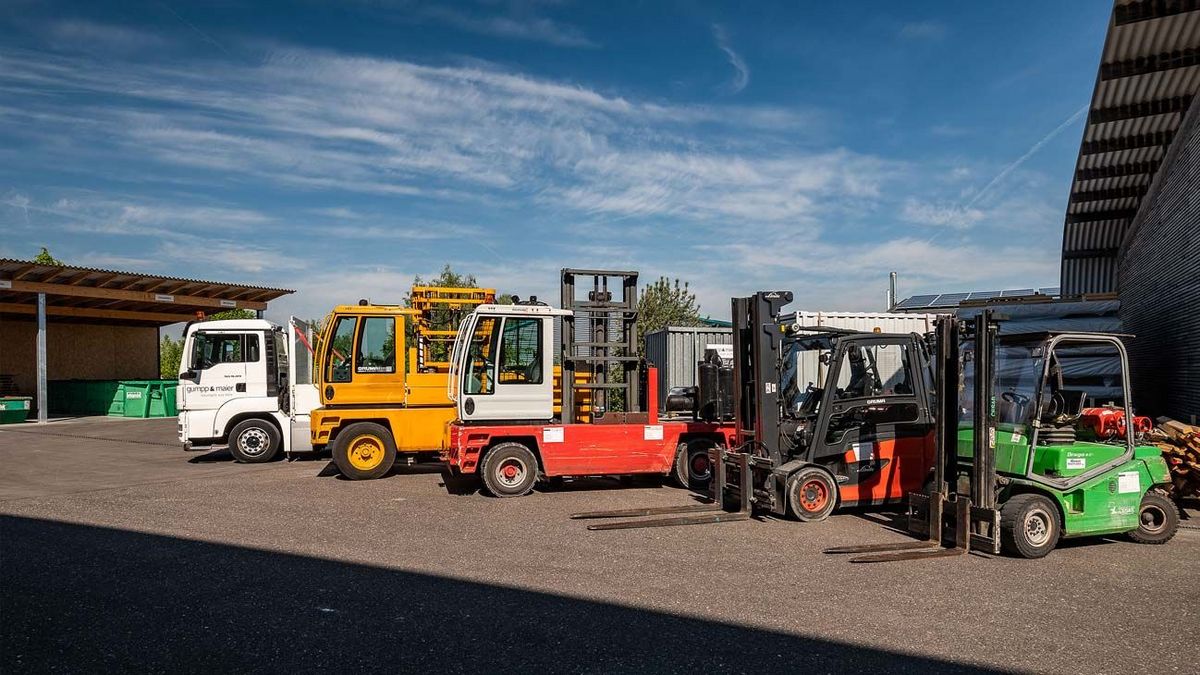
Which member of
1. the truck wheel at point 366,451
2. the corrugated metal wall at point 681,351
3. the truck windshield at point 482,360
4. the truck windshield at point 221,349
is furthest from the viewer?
the corrugated metal wall at point 681,351

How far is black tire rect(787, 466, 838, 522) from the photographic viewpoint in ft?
27.3

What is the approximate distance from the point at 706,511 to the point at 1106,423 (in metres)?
4.06

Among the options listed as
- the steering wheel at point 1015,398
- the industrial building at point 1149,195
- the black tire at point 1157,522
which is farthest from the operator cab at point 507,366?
the industrial building at point 1149,195

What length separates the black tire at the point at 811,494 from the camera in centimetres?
832

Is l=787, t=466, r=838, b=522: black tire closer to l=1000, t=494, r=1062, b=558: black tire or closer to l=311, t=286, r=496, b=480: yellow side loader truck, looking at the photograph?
l=1000, t=494, r=1062, b=558: black tire

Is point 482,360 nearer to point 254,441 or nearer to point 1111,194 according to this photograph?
point 254,441

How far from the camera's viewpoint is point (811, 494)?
8.46 metres

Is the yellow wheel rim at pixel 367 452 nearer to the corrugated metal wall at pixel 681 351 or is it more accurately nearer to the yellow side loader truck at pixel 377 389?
the yellow side loader truck at pixel 377 389

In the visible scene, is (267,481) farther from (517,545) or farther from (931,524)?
(931,524)

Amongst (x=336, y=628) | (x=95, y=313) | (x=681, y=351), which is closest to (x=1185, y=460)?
(x=336, y=628)

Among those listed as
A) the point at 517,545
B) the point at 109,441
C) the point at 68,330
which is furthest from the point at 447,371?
the point at 68,330

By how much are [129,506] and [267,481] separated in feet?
7.42

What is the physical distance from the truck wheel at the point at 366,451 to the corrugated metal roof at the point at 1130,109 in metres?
12.5

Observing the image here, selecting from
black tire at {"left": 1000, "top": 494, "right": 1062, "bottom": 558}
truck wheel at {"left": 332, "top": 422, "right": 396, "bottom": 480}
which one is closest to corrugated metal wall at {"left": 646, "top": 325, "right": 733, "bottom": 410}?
truck wheel at {"left": 332, "top": 422, "right": 396, "bottom": 480}
